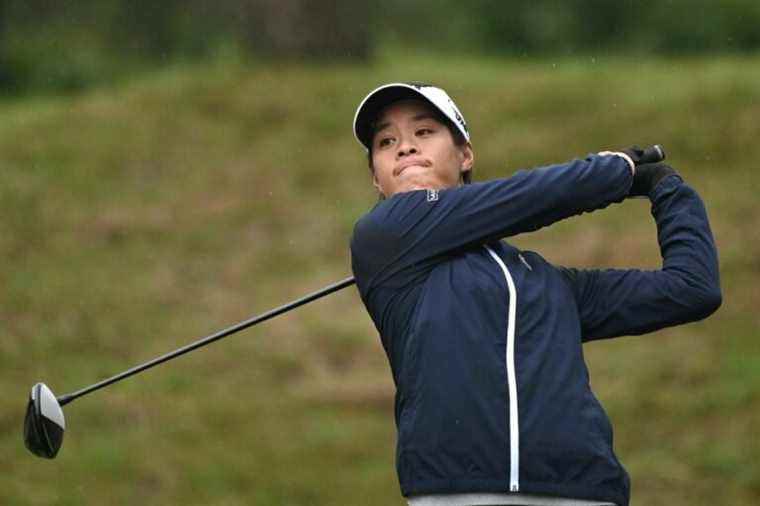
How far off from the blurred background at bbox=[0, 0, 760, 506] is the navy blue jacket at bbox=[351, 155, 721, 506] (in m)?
4.08

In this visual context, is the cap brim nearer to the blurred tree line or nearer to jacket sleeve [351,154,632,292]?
jacket sleeve [351,154,632,292]

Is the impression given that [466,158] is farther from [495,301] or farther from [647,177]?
[495,301]

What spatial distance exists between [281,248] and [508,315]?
6.72 meters

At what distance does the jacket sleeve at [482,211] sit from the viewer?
369cm

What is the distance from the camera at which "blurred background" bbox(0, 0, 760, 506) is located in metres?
8.10

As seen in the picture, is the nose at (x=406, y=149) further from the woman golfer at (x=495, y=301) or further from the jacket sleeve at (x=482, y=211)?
the jacket sleeve at (x=482, y=211)

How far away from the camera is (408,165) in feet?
12.9

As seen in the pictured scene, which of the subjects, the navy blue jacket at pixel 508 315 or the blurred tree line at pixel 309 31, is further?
the blurred tree line at pixel 309 31

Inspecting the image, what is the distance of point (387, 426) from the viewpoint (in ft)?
27.6

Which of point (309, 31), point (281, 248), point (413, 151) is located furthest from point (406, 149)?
point (309, 31)

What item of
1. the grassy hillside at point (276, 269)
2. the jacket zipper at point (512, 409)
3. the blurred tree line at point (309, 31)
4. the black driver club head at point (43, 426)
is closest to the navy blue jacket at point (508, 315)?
the jacket zipper at point (512, 409)

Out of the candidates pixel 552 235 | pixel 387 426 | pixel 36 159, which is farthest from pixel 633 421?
pixel 36 159

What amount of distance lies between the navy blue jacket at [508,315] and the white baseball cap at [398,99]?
249 mm

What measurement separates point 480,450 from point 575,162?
0.69m
